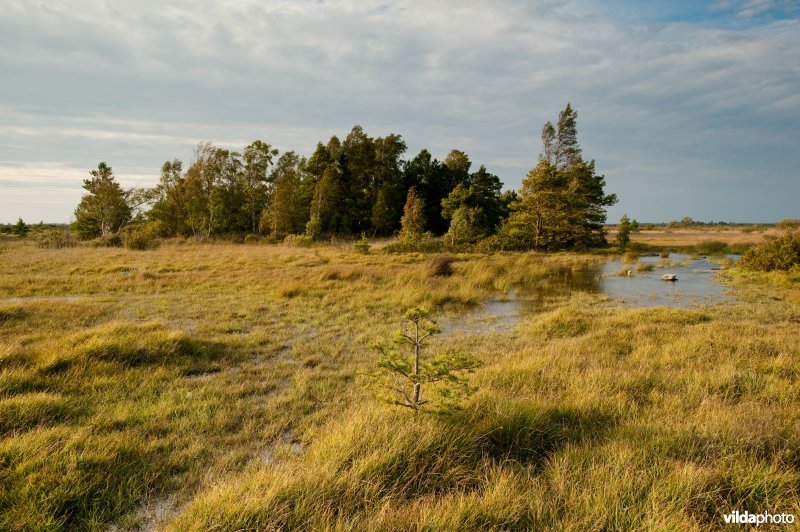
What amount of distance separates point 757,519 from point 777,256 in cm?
2163

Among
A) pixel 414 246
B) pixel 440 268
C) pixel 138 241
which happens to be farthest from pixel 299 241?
pixel 440 268

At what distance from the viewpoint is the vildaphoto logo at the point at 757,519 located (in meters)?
2.54

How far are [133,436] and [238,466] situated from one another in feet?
4.15

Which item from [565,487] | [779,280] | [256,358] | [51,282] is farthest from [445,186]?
[565,487]

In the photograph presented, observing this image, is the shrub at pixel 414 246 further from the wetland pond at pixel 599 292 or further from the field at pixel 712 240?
the field at pixel 712 240

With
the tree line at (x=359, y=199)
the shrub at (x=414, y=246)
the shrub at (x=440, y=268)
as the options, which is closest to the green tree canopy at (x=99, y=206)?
the tree line at (x=359, y=199)

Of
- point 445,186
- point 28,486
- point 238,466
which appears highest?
point 445,186

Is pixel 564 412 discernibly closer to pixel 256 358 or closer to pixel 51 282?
pixel 256 358

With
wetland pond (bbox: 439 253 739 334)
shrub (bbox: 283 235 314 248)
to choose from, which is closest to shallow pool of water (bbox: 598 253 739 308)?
wetland pond (bbox: 439 253 739 334)

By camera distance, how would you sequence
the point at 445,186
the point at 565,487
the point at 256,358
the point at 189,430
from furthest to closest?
the point at 445,186 < the point at 256,358 < the point at 189,430 < the point at 565,487

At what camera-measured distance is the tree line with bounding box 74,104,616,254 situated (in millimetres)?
35312

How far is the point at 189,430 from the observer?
4117 millimetres

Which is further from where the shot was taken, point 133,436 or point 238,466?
point 133,436

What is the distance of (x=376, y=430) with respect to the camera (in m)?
3.47
